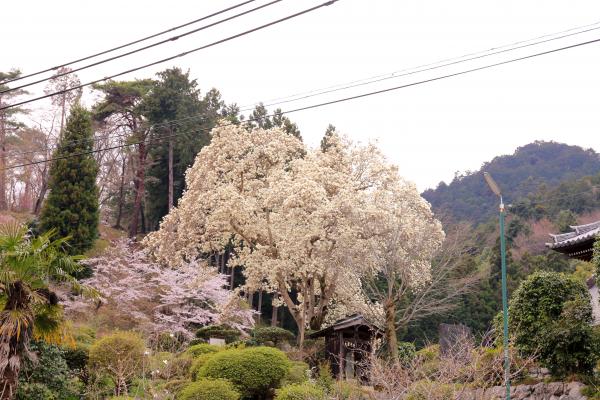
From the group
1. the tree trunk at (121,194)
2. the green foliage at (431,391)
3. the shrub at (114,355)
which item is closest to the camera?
the green foliage at (431,391)

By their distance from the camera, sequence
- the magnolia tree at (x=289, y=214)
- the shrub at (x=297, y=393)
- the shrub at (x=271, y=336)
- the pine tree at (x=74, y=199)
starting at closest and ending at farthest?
1. the shrub at (x=297, y=393)
2. the magnolia tree at (x=289, y=214)
3. the shrub at (x=271, y=336)
4. the pine tree at (x=74, y=199)

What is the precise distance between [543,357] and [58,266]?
9.67 m

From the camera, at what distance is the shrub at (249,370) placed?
1500cm

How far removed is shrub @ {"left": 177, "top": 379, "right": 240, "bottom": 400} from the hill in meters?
39.4

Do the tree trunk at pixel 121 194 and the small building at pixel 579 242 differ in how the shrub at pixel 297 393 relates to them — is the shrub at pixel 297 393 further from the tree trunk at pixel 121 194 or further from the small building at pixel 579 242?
the tree trunk at pixel 121 194

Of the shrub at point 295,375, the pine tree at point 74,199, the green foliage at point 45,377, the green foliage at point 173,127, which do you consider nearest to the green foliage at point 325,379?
the shrub at point 295,375

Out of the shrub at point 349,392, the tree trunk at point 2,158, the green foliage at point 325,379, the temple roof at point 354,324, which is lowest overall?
the green foliage at point 325,379

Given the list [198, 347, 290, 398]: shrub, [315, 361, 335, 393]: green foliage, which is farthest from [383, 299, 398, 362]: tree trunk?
[198, 347, 290, 398]: shrub

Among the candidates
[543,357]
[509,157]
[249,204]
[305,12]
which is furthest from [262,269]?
[509,157]

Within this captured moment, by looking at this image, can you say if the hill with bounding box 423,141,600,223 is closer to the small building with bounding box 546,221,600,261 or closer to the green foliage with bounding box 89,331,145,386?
the small building with bounding box 546,221,600,261

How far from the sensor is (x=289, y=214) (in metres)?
21.7

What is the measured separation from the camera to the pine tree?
2994 cm

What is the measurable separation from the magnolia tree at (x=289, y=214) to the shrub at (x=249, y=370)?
19.8 ft

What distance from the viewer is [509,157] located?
62156mm
